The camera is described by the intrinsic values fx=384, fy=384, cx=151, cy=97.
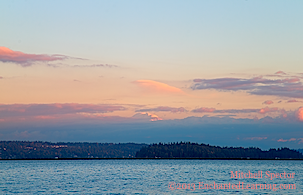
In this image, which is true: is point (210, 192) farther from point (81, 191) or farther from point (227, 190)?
point (81, 191)

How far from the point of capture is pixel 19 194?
80.6 m

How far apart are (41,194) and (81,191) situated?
8.51 m

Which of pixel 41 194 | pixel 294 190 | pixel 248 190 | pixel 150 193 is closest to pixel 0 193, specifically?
pixel 41 194

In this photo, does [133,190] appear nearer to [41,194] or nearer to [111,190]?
[111,190]

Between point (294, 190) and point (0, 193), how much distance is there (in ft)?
207

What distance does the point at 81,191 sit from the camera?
83.3 metres

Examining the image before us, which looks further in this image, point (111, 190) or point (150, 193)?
point (111, 190)

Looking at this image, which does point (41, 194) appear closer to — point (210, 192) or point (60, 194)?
point (60, 194)

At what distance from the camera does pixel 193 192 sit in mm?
77875

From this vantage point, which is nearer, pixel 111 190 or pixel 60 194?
pixel 60 194

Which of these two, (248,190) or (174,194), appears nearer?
(174,194)

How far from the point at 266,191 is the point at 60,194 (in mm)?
42780

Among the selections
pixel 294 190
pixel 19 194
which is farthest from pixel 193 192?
pixel 19 194

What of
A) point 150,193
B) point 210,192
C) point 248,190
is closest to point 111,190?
point 150,193
